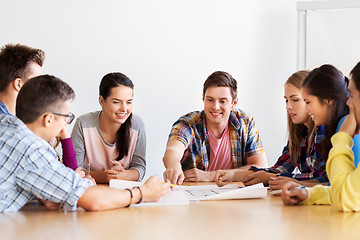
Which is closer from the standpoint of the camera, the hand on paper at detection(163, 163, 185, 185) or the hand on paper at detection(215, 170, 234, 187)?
the hand on paper at detection(163, 163, 185, 185)

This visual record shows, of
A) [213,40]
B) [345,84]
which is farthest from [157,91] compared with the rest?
[345,84]

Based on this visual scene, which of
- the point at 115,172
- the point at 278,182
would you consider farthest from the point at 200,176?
the point at 278,182

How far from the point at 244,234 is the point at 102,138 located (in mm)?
1682

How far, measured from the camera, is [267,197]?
5.98 feet

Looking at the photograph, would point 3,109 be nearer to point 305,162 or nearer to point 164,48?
point 305,162

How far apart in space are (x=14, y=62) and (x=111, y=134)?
0.78 metres

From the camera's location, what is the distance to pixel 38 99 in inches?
59.1

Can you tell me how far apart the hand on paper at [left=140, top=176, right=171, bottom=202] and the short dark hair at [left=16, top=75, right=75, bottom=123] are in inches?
15.4

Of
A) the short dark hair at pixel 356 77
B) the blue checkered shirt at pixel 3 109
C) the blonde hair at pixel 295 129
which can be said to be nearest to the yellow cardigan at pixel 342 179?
the short dark hair at pixel 356 77

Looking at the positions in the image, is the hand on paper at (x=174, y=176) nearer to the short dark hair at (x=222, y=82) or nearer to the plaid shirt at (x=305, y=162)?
the plaid shirt at (x=305, y=162)

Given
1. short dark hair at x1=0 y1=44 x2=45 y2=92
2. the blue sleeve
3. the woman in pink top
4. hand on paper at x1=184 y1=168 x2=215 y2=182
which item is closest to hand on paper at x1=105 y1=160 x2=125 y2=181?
the woman in pink top

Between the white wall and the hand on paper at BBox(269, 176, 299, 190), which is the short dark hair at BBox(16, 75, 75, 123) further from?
the white wall

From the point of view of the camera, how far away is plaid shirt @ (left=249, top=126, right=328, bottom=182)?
2.02m

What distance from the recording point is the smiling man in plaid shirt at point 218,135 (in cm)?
274
